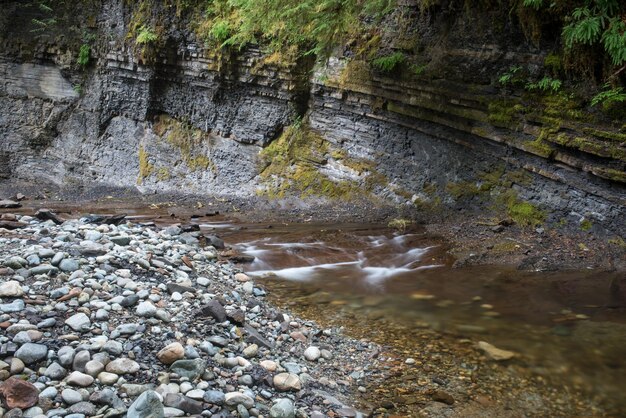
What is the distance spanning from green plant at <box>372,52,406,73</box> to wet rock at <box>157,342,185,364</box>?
28.7 ft

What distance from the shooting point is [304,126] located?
14.0m

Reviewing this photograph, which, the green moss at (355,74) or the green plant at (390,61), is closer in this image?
the green plant at (390,61)

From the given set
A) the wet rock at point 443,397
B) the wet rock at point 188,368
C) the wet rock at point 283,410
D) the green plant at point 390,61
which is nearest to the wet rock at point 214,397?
the wet rock at point 188,368

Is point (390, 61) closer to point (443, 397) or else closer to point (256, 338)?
point (256, 338)

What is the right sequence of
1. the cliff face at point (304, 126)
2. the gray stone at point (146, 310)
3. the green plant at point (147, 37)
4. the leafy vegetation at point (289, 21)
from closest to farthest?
the gray stone at point (146, 310), the cliff face at point (304, 126), the leafy vegetation at point (289, 21), the green plant at point (147, 37)

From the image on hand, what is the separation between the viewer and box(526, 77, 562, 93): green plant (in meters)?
8.65

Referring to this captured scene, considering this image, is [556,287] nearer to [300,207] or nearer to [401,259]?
[401,259]

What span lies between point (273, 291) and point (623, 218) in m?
5.20

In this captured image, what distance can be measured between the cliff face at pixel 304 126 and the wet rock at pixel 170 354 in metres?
6.69

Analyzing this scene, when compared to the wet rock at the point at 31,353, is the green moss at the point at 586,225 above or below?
above

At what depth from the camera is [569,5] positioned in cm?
820

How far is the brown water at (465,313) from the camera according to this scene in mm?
4348

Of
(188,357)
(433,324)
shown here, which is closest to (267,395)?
(188,357)

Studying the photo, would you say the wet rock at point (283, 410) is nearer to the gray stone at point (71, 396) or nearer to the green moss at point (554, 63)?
the gray stone at point (71, 396)
